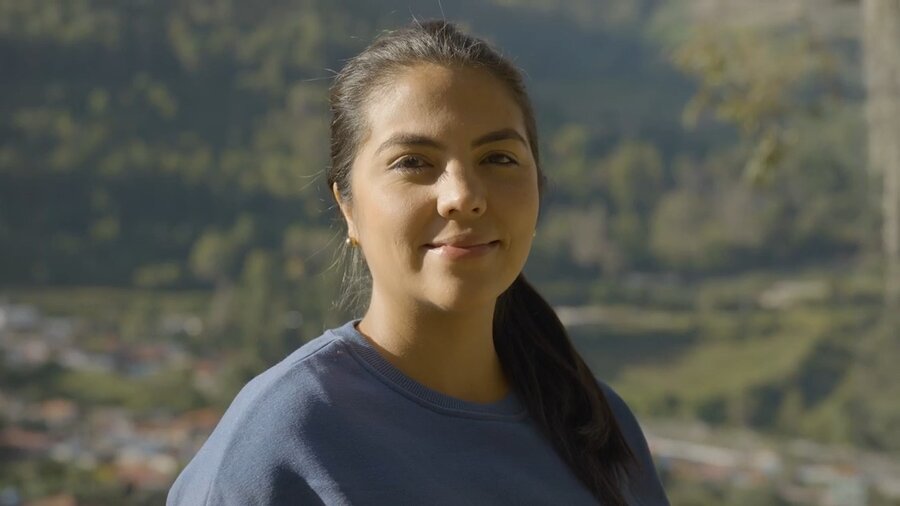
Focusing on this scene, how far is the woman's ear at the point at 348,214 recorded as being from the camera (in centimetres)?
108

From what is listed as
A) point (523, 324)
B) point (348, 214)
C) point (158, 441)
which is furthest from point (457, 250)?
point (158, 441)

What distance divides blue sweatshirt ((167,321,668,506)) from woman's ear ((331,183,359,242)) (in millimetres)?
94

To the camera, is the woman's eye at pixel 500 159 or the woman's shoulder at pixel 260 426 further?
the woman's eye at pixel 500 159

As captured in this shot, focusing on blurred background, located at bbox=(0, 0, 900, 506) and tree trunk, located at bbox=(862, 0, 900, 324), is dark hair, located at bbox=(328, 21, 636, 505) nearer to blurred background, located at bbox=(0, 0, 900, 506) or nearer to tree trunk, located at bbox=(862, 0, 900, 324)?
tree trunk, located at bbox=(862, 0, 900, 324)

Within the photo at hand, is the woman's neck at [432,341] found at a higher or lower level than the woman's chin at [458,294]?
lower

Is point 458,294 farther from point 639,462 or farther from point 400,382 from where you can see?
point 639,462

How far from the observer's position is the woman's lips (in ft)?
3.20

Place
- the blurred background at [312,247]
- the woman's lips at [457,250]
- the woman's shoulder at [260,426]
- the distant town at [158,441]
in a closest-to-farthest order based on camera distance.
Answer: the woman's shoulder at [260,426], the woman's lips at [457,250], the distant town at [158,441], the blurred background at [312,247]

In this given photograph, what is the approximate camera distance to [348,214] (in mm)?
1086

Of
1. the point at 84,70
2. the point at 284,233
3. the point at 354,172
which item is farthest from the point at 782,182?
the point at 354,172

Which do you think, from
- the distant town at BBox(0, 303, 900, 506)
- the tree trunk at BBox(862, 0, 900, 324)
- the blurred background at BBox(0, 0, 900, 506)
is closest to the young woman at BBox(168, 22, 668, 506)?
the tree trunk at BBox(862, 0, 900, 324)

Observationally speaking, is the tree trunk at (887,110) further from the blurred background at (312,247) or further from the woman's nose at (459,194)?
the blurred background at (312,247)

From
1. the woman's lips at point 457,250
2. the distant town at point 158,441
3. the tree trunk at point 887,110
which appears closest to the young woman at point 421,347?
the woman's lips at point 457,250

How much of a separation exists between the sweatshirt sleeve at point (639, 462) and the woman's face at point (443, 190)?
0.25 meters
